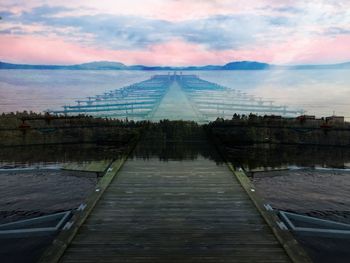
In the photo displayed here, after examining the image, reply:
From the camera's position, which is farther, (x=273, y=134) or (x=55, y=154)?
(x=273, y=134)

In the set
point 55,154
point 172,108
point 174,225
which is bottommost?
point 174,225

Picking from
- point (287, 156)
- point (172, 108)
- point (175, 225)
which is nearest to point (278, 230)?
point (175, 225)

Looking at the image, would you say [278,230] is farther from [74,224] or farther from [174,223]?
[74,224]

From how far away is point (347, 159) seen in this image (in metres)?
24.4

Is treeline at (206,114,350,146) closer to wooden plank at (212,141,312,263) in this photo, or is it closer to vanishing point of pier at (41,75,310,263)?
vanishing point of pier at (41,75,310,263)

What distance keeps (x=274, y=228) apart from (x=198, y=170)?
23.1ft

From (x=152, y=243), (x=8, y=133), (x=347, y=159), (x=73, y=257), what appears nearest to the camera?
(x=73, y=257)

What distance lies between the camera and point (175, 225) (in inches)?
415

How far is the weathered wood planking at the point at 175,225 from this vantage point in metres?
8.80

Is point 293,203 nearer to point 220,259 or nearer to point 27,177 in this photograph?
point 220,259

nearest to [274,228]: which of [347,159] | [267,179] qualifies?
[267,179]

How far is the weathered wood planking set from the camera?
880 cm

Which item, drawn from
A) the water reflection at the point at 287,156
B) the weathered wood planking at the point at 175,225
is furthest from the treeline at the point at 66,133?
the weathered wood planking at the point at 175,225

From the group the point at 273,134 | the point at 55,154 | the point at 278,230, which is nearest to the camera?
the point at 278,230
